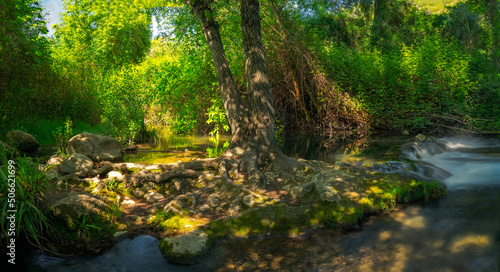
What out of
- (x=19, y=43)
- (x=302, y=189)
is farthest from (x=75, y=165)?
(x=302, y=189)

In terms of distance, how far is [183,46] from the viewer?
1202 cm

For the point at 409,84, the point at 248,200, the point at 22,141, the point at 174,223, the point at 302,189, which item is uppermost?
the point at 409,84

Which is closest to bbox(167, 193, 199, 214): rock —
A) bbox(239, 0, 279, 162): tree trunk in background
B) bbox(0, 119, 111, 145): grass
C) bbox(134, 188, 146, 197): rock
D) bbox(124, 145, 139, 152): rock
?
bbox(134, 188, 146, 197): rock

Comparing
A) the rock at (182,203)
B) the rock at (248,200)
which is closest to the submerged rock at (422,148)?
the rock at (248,200)

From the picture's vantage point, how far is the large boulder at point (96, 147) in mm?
9406

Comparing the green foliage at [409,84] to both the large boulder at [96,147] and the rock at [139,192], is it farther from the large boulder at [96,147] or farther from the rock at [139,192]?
the rock at [139,192]

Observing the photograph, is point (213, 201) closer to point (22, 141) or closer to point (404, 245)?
point (404, 245)

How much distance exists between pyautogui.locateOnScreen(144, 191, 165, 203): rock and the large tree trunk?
2.37 meters

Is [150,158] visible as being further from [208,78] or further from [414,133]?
[414,133]

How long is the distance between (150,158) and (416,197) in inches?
302

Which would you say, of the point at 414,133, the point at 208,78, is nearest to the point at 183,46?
the point at 208,78

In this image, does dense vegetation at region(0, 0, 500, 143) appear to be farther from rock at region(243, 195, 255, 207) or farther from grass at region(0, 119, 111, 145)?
rock at region(243, 195, 255, 207)

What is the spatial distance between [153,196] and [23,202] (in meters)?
2.45

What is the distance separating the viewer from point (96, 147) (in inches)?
380
